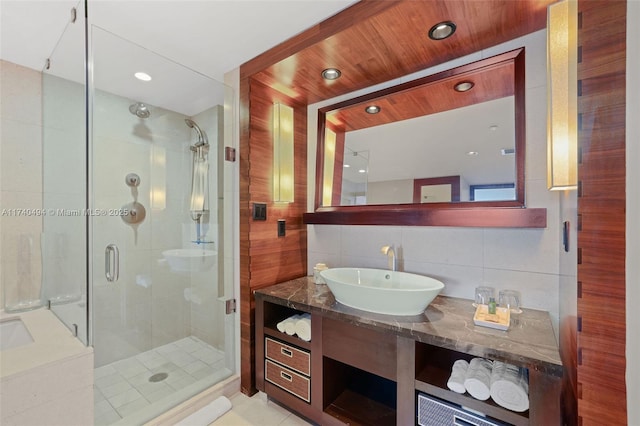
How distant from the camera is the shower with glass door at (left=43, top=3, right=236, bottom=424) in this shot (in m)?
1.62

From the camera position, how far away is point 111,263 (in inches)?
73.8

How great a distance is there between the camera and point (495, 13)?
1234 mm

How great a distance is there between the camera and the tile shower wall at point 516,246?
1330 millimetres

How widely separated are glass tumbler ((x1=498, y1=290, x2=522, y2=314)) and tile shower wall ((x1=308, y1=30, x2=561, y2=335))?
0.04 metres

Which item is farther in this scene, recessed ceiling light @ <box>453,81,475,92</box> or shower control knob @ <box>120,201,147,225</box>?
shower control knob @ <box>120,201,147,225</box>

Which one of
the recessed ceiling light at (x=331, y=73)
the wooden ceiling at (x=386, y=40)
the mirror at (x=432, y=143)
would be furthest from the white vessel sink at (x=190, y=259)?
the recessed ceiling light at (x=331, y=73)

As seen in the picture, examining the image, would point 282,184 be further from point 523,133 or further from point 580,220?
point 580,220

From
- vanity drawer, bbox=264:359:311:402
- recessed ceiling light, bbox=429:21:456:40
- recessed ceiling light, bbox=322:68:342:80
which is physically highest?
recessed ceiling light, bbox=429:21:456:40

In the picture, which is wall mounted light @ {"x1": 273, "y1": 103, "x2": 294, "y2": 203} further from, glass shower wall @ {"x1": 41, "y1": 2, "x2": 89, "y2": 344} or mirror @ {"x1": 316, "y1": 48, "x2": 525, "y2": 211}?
glass shower wall @ {"x1": 41, "y1": 2, "x2": 89, "y2": 344}

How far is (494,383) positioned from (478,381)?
0.05m

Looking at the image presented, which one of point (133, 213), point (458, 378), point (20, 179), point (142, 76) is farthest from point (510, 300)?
point (20, 179)

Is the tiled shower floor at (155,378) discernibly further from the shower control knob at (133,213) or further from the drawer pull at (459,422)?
the drawer pull at (459,422)

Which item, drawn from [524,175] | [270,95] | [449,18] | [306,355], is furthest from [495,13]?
[306,355]

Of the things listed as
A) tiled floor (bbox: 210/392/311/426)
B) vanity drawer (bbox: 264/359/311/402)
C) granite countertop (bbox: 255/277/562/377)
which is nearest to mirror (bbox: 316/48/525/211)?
granite countertop (bbox: 255/277/562/377)
